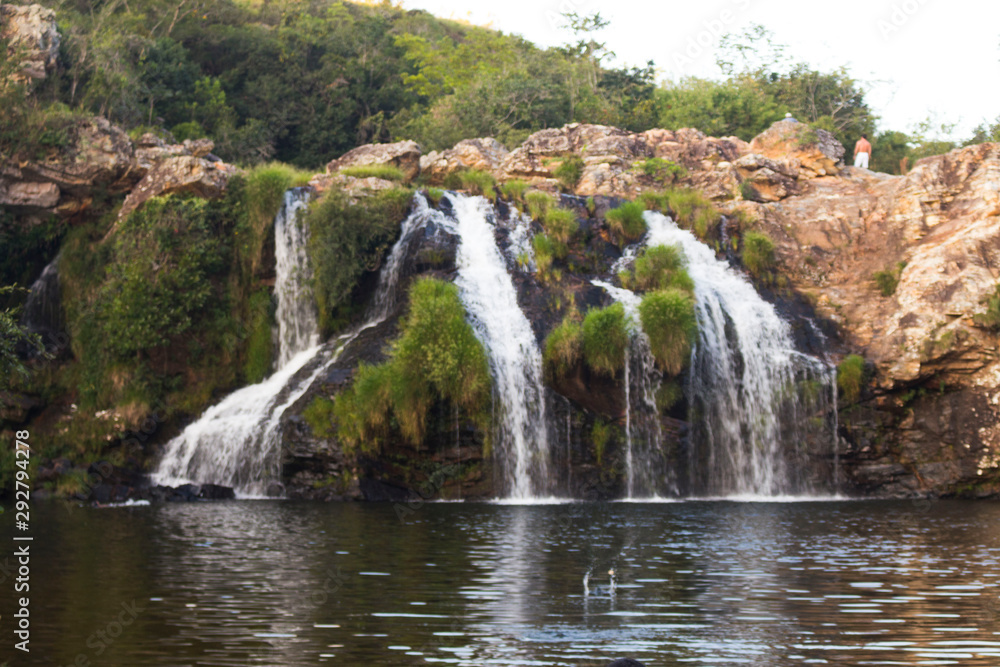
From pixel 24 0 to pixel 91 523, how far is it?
24156 millimetres

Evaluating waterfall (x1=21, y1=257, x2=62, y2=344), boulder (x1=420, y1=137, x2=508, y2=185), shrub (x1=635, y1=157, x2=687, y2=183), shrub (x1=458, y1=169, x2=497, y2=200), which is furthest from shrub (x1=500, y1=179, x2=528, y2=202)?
waterfall (x1=21, y1=257, x2=62, y2=344)

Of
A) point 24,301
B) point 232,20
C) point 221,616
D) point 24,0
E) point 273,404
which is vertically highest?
point 232,20

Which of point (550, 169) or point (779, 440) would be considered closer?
point (779, 440)

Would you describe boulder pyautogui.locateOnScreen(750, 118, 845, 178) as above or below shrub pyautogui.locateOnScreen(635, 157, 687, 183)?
above

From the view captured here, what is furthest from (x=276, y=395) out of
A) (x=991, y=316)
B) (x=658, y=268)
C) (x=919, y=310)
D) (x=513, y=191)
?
(x=991, y=316)

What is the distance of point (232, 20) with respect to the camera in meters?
43.6

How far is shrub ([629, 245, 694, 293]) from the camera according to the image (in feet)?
77.7

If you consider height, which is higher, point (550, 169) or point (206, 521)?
point (550, 169)

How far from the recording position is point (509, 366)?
69.9 ft

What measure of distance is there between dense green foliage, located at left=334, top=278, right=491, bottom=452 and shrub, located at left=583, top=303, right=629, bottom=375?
2.45 m

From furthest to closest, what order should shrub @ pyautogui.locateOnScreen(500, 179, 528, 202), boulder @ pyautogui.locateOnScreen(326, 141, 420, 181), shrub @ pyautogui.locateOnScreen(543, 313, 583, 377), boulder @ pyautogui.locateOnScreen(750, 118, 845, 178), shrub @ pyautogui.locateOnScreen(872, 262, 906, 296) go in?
1. boulder @ pyautogui.locateOnScreen(750, 118, 845, 178)
2. boulder @ pyautogui.locateOnScreen(326, 141, 420, 181)
3. shrub @ pyautogui.locateOnScreen(500, 179, 528, 202)
4. shrub @ pyautogui.locateOnScreen(872, 262, 906, 296)
5. shrub @ pyautogui.locateOnScreen(543, 313, 583, 377)

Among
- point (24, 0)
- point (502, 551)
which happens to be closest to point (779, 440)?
point (502, 551)

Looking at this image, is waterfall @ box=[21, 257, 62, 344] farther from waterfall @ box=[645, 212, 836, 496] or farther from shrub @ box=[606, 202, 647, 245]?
waterfall @ box=[645, 212, 836, 496]

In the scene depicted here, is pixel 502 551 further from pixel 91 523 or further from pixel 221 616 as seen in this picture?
pixel 91 523
